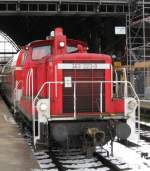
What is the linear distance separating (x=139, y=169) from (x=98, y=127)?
4.75 ft

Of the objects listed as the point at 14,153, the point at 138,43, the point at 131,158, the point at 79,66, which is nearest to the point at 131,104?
the point at 131,158

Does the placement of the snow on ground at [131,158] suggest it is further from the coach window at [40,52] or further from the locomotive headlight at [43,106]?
the coach window at [40,52]

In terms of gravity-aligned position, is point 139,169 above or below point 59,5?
below

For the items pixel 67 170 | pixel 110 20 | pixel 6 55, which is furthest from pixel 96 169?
pixel 6 55

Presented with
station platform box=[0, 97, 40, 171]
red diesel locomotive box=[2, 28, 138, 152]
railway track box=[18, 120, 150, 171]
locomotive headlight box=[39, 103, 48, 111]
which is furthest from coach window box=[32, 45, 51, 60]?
locomotive headlight box=[39, 103, 48, 111]

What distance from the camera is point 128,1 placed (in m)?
40.5

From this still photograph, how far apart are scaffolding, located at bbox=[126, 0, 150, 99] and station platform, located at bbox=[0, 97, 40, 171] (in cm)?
1897

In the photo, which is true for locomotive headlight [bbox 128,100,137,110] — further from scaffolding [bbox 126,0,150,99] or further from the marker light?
scaffolding [bbox 126,0,150,99]

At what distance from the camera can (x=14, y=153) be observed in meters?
11.7

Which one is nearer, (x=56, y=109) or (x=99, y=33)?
(x=56, y=109)

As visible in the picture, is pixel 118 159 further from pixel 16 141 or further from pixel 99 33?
pixel 99 33

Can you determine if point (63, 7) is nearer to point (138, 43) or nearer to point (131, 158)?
point (138, 43)

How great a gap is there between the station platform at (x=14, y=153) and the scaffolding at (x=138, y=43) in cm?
1897

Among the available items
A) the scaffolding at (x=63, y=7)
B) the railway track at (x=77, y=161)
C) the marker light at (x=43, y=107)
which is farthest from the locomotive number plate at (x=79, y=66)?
the scaffolding at (x=63, y=7)
